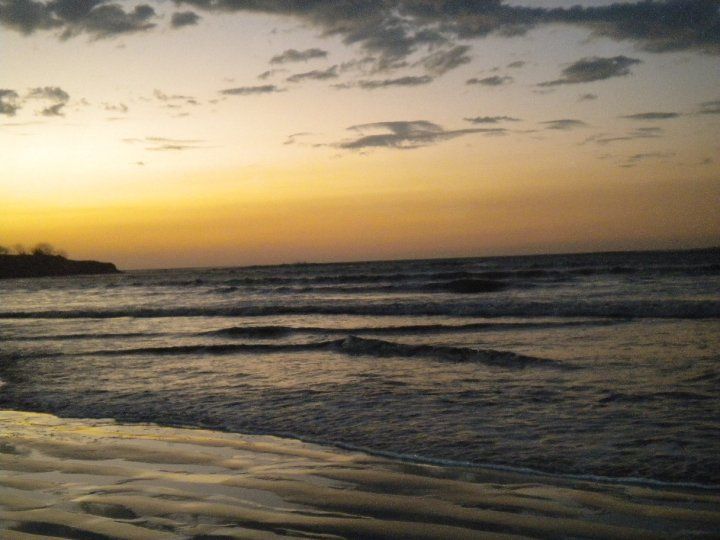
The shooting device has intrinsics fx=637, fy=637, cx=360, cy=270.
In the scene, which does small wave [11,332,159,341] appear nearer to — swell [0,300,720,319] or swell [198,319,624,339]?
swell [198,319,624,339]

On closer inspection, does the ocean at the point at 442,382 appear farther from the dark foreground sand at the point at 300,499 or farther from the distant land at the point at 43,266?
the distant land at the point at 43,266

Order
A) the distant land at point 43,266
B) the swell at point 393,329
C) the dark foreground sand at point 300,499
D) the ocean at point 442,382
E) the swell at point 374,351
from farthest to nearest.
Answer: the distant land at point 43,266, the swell at point 393,329, the swell at point 374,351, the ocean at point 442,382, the dark foreground sand at point 300,499

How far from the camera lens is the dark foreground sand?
394cm

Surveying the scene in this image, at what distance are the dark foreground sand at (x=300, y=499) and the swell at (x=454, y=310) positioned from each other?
15550mm

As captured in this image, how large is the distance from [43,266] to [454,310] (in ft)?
374

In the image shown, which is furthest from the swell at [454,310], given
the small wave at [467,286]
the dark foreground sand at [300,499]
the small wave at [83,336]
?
the dark foreground sand at [300,499]

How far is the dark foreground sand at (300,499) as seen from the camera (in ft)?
12.9

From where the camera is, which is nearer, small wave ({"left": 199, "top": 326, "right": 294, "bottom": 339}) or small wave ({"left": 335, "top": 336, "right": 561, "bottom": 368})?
small wave ({"left": 335, "top": 336, "right": 561, "bottom": 368})

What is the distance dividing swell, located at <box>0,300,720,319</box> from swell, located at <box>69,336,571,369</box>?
8.19 meters

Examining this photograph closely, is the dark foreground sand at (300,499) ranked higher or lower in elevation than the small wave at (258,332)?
higher

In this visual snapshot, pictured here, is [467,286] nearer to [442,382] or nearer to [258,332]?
[258,332]

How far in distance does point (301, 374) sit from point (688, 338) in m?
8.35

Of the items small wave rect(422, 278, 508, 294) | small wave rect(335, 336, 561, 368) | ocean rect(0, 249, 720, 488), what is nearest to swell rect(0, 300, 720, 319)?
ocean rect(0, 249, 720, 488)

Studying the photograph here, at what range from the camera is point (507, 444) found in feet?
19.9
